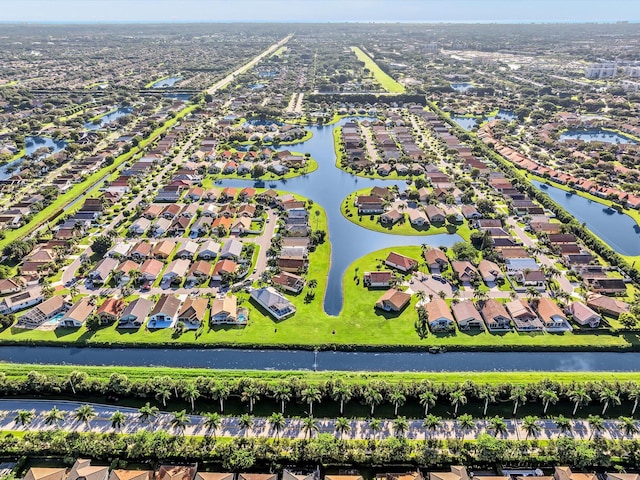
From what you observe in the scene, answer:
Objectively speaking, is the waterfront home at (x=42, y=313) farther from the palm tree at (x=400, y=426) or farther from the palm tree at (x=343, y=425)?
the palm tree at (x=400, y=426)

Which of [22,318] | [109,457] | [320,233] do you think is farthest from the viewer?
[320,233]

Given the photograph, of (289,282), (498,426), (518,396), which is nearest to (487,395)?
(518,396)

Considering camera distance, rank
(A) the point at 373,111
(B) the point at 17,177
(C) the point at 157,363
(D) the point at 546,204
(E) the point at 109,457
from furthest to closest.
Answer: (A) the point at 373,111 → (B) the point at 17,177 → (D) the point at 546,204 → (C) the point at 157,363 → (E) the point at 109,457

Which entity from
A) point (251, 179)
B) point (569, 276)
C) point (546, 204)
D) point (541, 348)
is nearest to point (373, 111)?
point (251, 179)

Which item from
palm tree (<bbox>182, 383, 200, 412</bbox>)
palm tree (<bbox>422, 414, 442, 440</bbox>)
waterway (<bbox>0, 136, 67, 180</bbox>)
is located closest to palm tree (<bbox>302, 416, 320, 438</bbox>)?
palm tree (<bbox>422, 414, 442, 440</bbox>)

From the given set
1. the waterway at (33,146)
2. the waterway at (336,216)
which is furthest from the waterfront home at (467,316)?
the waterway at (33,146)

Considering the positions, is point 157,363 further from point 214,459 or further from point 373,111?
point 373,111
